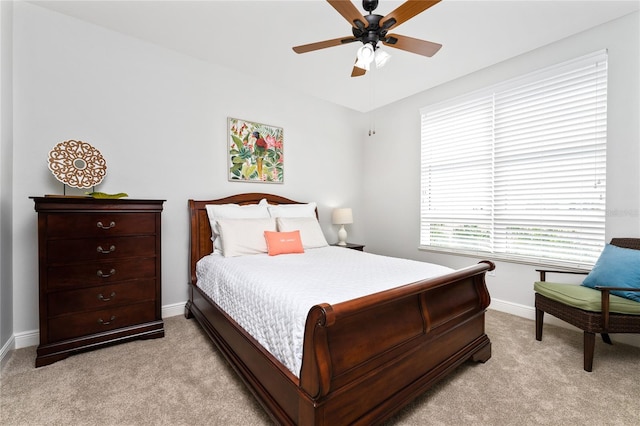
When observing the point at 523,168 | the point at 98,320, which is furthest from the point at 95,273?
the point at 523,168

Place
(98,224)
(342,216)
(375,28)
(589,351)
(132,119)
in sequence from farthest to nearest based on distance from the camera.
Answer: (342,216) < (132,119) < (98,224) < (589,351) < (375,28)

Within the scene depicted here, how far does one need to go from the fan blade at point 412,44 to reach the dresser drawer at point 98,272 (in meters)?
2.56

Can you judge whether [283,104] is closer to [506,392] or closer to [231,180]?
[231,180]

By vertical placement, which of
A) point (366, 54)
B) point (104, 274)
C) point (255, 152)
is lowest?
point (104, 274)

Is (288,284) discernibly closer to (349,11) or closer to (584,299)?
(349,11)

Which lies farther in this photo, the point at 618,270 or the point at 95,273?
the point at 95,273

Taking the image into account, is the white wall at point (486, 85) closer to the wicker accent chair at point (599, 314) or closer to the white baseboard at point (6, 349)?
the wicker accent chair at point (599, 314)

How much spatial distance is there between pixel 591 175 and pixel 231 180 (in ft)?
11.9

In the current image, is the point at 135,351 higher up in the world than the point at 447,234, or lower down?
lower down

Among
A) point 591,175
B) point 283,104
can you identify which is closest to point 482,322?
point 591,175

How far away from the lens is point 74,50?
8.04ft

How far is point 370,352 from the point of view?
1320mm

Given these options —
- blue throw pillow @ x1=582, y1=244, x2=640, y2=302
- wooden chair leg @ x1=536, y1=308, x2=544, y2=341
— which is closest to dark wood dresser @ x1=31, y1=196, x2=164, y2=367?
wooden chair leg @ x1=536, y1=308, x2=544, y2=341

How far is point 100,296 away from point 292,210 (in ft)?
6.67
